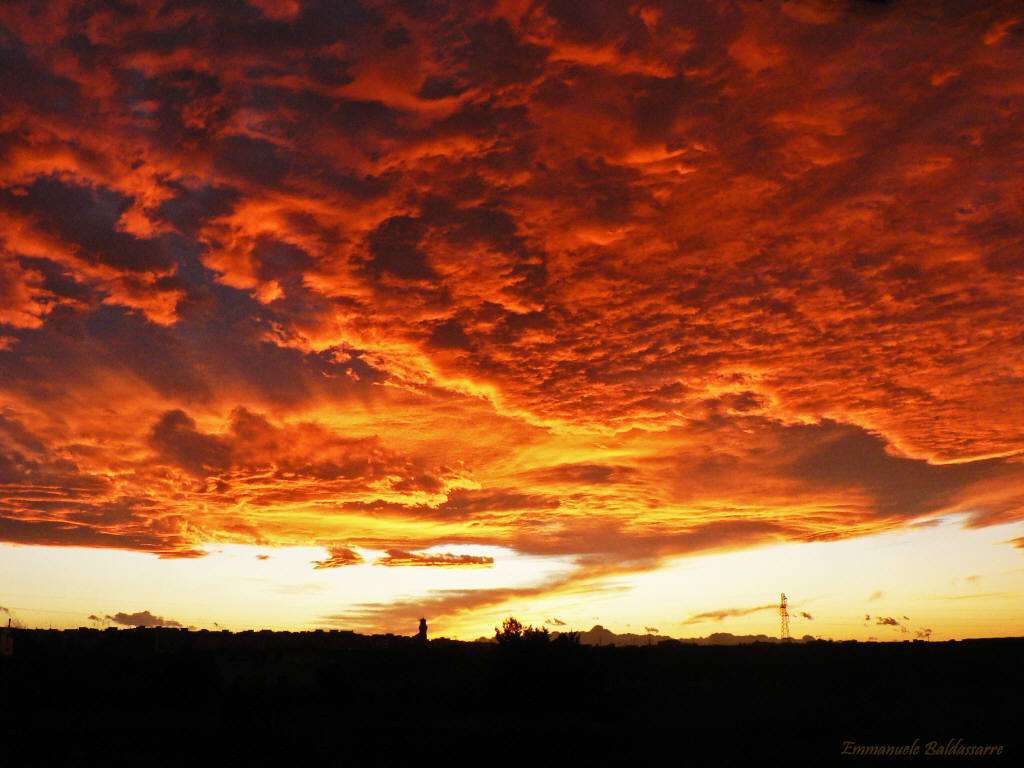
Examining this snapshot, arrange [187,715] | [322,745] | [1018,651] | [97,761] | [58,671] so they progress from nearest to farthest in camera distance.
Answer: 1. [97,761]
2. [322,745]
3. [187,715]
4. [58,671]
5. [1018,651]

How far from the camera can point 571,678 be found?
3731cm

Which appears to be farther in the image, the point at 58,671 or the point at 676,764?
the point at 58,671

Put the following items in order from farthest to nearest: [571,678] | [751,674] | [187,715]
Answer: [751,674] → [571,678] → [187,715]

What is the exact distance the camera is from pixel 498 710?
36094 mm

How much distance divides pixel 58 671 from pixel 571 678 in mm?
30765

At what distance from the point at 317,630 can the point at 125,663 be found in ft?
221

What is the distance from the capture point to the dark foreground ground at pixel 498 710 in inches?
990

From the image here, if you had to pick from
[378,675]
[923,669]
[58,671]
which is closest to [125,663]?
[58,671]

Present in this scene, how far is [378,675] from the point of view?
5109cm

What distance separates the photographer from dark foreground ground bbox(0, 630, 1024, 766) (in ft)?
82.5

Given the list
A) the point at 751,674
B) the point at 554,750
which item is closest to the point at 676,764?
the point at 554,750

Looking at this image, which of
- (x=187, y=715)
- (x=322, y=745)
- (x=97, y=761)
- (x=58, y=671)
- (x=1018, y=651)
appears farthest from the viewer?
(x=1018, y=651)

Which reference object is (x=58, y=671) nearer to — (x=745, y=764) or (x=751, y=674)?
(x=745, y=764)

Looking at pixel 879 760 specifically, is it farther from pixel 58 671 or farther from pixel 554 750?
pixel 58 671
